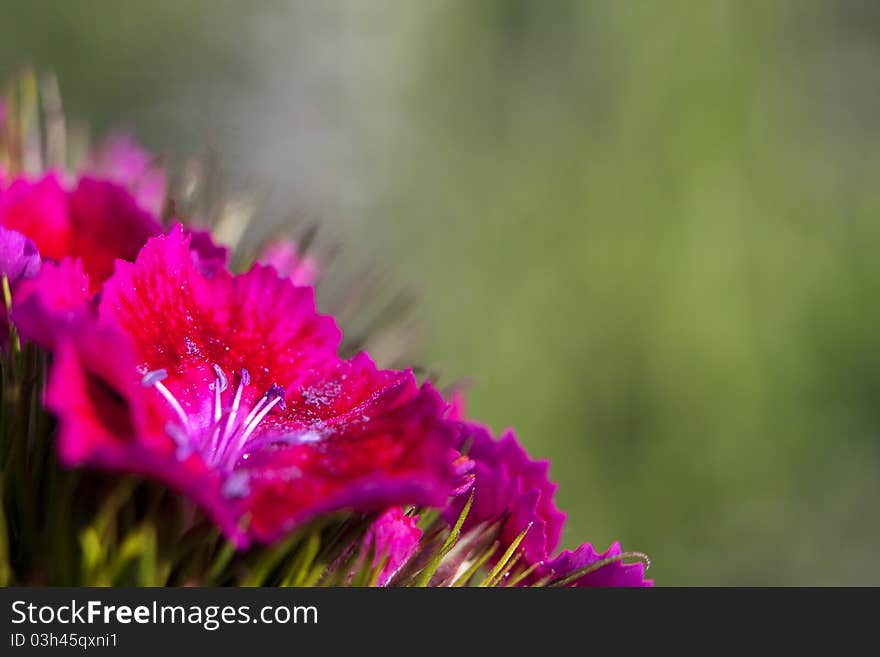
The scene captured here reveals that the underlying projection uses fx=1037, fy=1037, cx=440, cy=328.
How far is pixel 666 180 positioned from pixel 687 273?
38cm

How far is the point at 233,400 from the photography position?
61 cm

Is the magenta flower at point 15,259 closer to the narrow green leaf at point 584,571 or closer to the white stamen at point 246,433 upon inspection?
the white stamen at point 246,433

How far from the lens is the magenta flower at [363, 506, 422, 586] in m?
0.58

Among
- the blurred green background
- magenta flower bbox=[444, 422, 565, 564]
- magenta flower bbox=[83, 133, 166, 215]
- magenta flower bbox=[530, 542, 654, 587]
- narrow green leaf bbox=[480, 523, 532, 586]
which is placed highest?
the blurred green background

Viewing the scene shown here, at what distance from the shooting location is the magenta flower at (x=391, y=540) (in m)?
0.58

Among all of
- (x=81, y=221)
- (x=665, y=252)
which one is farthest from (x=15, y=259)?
(x=665, y=252)

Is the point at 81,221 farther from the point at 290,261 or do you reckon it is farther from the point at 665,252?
the point at 665,252

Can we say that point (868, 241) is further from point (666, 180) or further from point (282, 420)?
point (282, 420)

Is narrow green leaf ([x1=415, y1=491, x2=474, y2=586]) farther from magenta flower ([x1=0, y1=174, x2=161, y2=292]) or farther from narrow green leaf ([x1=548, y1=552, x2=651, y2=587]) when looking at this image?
magenta flower ([x1=0, y1=174, x2=161, y2=292])

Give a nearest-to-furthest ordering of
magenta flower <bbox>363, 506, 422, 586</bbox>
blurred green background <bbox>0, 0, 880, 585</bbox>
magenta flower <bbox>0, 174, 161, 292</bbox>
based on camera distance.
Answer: magenta flower <bbox>363, 506, 422, 586</bbox>
magenta flower <bbox>0, 174, 161, 292</bbox>
blurred green background <bbox>0, 0, 880, 585</bbox>

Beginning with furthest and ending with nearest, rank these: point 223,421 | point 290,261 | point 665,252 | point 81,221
Result: 1. point 665,252
2. point 290,261
3. point 81,221
4. point 223,421

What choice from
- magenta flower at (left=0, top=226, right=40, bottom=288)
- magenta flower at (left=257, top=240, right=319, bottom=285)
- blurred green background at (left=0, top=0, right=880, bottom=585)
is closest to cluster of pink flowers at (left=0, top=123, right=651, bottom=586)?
magenta flower at (left=0, top=226, right=40, bottom=288)

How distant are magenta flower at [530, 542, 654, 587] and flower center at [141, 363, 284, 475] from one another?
0.67 feet

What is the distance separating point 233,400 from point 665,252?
3.36m
